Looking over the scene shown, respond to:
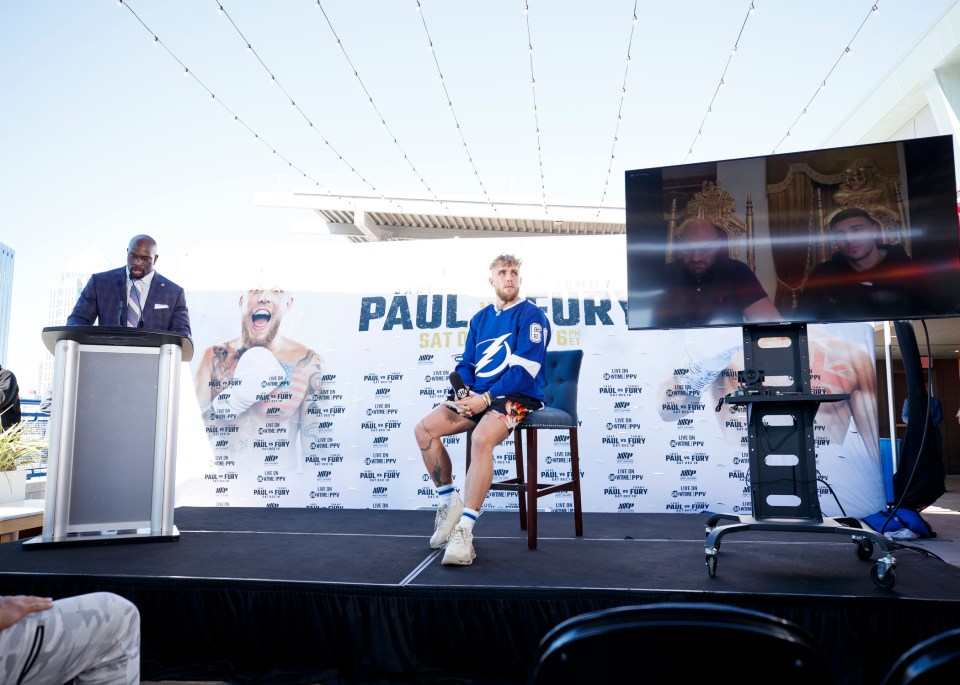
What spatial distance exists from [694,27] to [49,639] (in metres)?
5.03

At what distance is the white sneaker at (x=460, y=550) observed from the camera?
223 cm

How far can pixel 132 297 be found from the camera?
3.15m

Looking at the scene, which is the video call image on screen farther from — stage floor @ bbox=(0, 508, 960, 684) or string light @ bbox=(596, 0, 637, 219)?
string light @ bbox=(596, 0, 637, 219)

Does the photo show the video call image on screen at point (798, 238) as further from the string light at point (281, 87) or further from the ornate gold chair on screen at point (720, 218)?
the string light at point (281, 87)

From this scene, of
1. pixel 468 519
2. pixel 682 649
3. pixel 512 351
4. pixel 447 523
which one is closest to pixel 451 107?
pixel 512 351

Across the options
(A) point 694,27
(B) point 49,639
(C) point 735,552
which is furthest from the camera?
(A) point 694,27

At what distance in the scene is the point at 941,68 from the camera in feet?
24.1

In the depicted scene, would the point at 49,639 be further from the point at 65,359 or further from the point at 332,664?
the point at 65,359

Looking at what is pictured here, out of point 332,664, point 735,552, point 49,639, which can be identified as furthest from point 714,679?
point 735,552

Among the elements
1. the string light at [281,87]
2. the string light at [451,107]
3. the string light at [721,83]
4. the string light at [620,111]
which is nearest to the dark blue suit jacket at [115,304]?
Result: the string light at [281,87]

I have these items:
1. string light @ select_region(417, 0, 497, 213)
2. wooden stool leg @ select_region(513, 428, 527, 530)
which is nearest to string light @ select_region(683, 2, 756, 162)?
string light @ select_region(417, 0, 497, 213)

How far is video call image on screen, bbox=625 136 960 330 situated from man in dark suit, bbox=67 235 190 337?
7.45 ft

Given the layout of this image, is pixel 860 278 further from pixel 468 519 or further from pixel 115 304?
pixel 115 304

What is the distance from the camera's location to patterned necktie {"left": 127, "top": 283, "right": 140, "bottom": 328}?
10.3 feet
